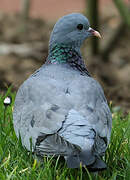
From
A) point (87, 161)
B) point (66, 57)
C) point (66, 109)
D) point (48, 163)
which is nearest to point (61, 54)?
point (66, 57)

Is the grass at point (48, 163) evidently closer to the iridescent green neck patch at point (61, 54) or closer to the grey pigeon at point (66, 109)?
the grey pigeon at point (66, 109)

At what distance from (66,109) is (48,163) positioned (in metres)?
0.40

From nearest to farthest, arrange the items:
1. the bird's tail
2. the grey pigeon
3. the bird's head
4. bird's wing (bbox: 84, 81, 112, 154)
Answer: the bird's tail
the grey pigeon
bird's wing (bbox: 84, 81, 112, 154)
the bird's head

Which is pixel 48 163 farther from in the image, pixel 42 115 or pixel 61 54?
pixel 61 54

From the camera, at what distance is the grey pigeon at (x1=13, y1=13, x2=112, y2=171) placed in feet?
11.6

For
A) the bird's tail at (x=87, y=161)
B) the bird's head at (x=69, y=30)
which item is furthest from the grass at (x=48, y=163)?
the bird's head at (x=69, y=30)

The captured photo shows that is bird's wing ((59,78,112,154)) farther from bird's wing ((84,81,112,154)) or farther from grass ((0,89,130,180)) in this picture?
grass ((0,89,130,180))

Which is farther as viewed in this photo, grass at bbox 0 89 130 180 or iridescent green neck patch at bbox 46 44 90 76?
iridescent green neck patch at bbox 46 44 90 76

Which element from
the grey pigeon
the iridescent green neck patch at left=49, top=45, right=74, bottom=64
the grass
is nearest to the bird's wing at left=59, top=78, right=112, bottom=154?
the grey pigeon

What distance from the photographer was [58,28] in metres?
4.43

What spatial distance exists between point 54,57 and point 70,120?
954 mm

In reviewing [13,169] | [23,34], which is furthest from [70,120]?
[23,34]

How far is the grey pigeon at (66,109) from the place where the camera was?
354 centimetres

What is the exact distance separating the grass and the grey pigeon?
14 centimetres
